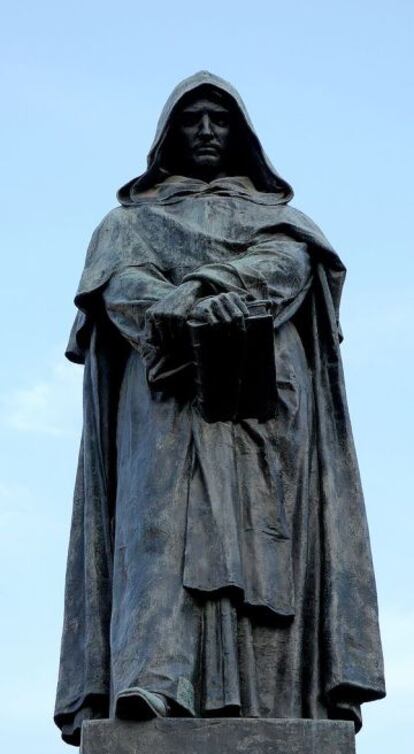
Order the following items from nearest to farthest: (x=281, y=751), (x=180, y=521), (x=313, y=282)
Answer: (x=281, y=751)
(x=180, y=521)
(x=313, y=282)

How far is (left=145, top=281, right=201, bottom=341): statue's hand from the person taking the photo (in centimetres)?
1245

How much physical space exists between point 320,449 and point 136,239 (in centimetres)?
193

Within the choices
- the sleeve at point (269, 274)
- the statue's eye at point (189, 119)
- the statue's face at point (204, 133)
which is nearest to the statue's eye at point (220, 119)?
the statue's face at point (204, 133)

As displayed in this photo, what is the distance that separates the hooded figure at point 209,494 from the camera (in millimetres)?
11867

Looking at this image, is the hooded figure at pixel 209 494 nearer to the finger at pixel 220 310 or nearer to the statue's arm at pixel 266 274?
the statue's arm at pixel 266 274

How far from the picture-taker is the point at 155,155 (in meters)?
14.1

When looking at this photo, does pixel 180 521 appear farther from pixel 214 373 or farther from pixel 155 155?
pixel 155 155

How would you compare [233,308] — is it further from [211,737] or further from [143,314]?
[211,737]

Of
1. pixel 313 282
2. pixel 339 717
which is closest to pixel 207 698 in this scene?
pixel 339 717

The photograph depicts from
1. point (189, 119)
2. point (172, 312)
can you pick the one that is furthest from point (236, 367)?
point (189, 119)

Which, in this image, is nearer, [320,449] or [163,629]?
[163,629]

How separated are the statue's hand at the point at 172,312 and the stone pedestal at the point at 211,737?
2.47 metres

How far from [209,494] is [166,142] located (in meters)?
3.03

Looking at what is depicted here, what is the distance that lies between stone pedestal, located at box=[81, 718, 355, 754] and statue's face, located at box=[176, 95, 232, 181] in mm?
4353
